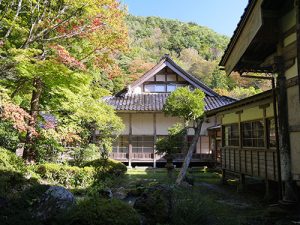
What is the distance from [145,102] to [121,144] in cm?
386

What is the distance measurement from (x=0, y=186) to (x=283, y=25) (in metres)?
8.41

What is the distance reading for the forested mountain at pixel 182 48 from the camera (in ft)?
147

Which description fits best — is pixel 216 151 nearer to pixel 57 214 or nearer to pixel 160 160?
pixel 160 160

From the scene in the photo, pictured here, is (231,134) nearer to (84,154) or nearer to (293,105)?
(84,154)

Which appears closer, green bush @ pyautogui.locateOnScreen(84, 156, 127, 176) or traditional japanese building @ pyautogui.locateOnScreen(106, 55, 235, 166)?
green bush @ pyautogui.locateOnScreen(84, 156, 127, 176)

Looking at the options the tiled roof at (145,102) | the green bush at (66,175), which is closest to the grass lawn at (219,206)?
the green bush at (66,175)

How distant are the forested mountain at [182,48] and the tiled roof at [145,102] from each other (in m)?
13.8

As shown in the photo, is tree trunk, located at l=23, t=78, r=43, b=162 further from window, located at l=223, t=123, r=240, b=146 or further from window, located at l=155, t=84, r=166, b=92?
window, located at l=155, t=84, r=166, b=92

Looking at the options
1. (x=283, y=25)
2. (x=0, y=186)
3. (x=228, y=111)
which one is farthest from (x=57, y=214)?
(x=228, y=111)

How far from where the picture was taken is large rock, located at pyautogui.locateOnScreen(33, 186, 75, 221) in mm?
5996

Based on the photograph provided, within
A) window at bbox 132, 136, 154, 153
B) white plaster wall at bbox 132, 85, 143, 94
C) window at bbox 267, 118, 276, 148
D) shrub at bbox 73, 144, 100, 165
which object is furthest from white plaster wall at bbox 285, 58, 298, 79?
white plaster wall at bbox 132, 85, 143, 94

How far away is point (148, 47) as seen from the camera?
6756 centimetres

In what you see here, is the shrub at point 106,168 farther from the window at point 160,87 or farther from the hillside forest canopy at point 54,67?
the window at point 160,87

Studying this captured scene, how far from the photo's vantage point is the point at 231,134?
1470 centimetres
